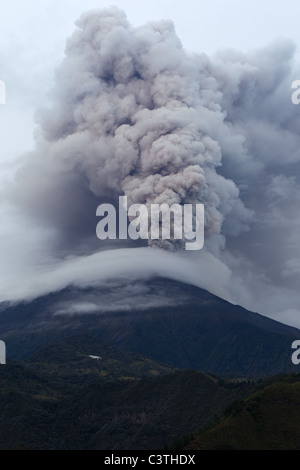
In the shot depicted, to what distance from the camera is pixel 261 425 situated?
80.4 metres

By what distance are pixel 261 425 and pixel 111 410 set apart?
4267 centimetres

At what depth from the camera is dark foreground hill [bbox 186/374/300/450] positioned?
75.1 m

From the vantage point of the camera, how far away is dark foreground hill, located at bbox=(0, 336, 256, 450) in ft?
334

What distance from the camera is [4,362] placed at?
493 ft

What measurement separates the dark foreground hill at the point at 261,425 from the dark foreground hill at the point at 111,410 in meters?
11.2

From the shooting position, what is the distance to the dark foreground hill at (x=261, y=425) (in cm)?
7506

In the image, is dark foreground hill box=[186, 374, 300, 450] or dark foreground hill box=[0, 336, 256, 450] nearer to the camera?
dark foreground hill box=[186, 374, 300, 450]

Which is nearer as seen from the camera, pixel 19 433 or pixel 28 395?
pixel 19 433

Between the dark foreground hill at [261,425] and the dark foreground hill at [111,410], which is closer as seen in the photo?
the dark foreground hill at [261,425]

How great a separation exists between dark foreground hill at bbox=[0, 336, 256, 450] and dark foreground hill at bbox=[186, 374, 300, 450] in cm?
1117

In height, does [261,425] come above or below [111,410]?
below
